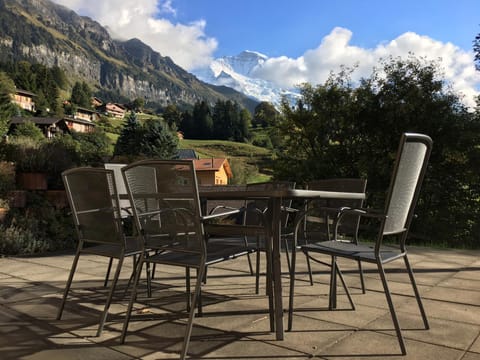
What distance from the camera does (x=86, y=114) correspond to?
9119 centimetres

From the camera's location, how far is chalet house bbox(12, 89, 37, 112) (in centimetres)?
7300

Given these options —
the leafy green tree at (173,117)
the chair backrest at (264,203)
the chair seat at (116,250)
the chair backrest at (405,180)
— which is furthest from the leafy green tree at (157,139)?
the leafy green tree at (173,117)

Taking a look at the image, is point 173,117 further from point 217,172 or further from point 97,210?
point 97,210

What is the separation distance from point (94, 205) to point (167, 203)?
672 mm

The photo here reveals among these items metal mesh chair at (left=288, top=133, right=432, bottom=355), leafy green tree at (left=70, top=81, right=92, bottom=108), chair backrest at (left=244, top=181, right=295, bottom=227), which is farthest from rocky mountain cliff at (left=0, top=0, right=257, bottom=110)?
metal mesh chair at (left=288, top=133, right=432, bottom=355)

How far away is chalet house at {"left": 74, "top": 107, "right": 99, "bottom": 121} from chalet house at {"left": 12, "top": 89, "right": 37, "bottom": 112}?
10827mm

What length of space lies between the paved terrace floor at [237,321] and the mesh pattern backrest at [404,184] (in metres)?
0.59

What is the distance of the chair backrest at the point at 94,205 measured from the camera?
2.51m

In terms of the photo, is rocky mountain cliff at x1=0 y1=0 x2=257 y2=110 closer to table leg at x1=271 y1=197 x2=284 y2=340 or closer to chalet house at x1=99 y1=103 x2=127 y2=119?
chalet house at x1=99 y1=103 x2=127 y2=119

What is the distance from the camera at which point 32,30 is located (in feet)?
546

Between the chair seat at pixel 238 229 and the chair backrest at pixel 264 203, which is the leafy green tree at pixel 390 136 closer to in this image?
the chair backrest at pixel 264 203

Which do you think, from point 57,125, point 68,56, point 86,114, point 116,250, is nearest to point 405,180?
point 116,250

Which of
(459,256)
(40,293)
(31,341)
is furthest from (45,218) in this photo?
(459,256)

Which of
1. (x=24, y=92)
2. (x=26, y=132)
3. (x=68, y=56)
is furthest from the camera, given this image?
(x=68, y=56)
